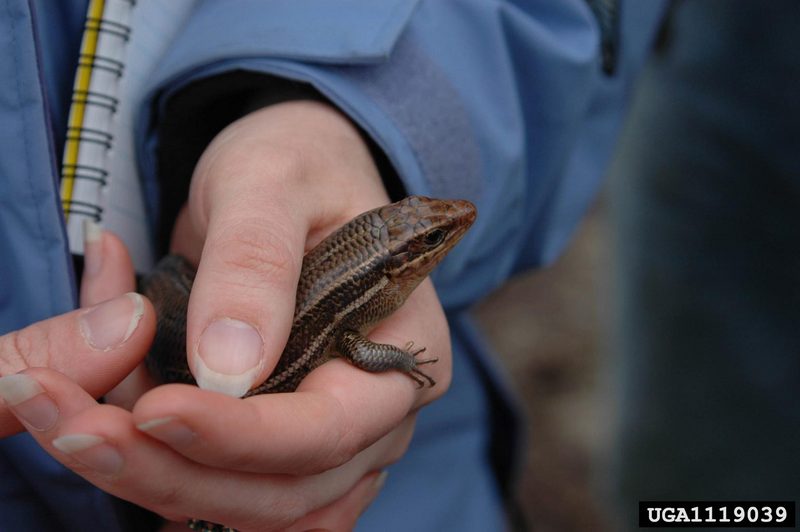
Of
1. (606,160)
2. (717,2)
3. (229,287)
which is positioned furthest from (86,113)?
(717,2)

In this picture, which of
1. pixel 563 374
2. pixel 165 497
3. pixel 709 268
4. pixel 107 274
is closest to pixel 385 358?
pixel 165 497

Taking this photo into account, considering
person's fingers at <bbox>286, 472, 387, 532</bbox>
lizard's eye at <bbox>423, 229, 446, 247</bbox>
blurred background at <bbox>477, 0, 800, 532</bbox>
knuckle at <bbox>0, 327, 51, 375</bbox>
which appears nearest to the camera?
knuckle at <bbox>0, 327, 51, 375</bbox>

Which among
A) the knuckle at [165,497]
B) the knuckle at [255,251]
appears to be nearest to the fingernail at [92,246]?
the knuckle at [255,251]

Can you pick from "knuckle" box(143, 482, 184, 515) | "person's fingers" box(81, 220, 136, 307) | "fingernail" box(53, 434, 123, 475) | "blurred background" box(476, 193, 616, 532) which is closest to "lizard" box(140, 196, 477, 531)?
"person's fingers" box(81, 220, 136, 307)

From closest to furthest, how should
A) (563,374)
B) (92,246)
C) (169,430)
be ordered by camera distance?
(169,430) < (92,246) < (563,374)

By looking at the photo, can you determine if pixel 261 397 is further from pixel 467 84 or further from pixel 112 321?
pixel 467 84

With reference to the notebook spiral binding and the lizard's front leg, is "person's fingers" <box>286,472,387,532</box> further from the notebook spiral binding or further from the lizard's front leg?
the notebook spiral binding

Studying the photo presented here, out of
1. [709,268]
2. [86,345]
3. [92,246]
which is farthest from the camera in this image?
[709,268]
